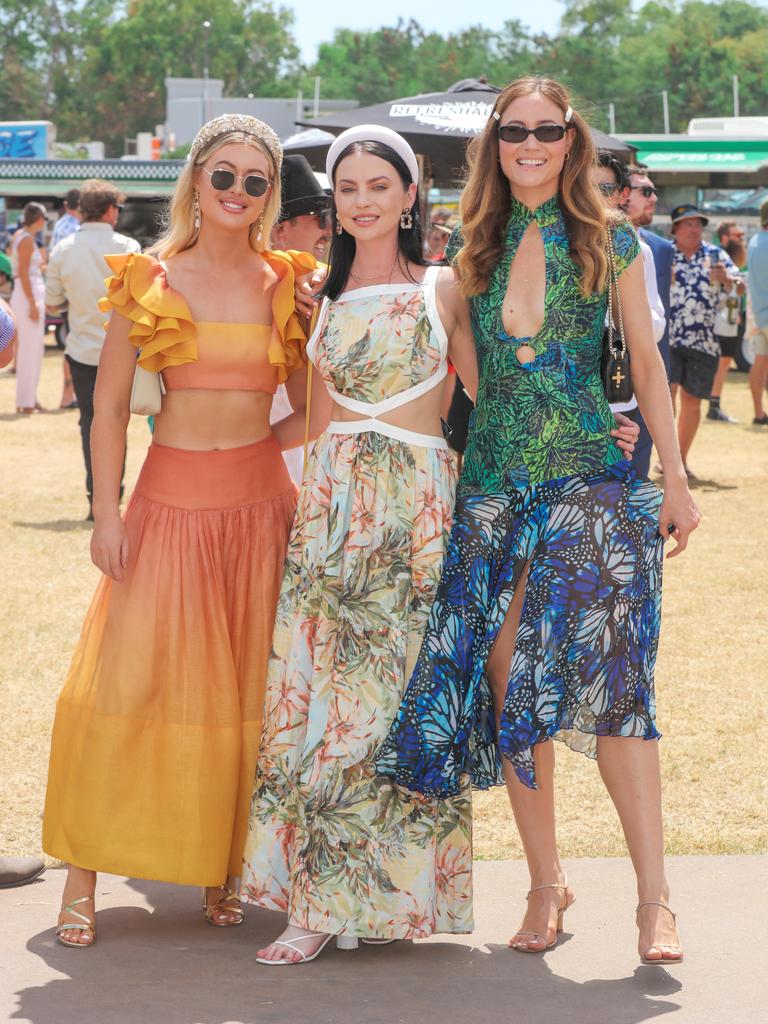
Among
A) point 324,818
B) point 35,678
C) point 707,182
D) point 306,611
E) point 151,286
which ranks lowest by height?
point 35,678

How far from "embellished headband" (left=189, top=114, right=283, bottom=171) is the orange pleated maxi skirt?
0.77 metres

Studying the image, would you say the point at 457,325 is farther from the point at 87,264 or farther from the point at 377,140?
the point at 87,264

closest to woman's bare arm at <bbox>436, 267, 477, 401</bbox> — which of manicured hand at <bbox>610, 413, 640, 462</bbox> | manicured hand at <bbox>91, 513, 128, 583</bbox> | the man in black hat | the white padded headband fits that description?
the white padded headband

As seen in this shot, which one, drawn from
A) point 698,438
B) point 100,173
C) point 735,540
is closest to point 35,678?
point 735,540

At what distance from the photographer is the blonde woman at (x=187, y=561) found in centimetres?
360

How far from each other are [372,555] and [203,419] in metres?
0.60

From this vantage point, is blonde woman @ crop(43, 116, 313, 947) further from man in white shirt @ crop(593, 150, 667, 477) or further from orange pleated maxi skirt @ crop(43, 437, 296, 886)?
man in white shirt @ crop(593, 150, 667, 477)

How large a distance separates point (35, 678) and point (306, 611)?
9.44ft

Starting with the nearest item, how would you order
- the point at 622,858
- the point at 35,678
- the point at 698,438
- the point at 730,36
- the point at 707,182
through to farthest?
the point at 622,858, the point at 35,678, the point at 698,438, the point at 707,182, the point at 730,36

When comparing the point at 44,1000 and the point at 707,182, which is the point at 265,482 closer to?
the point at 44,1000

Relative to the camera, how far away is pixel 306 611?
11.7 ft

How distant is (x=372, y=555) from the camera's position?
3502 mm

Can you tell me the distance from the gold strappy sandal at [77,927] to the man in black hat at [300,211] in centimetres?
241

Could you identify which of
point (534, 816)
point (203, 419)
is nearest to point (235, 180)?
point (203, 419)
